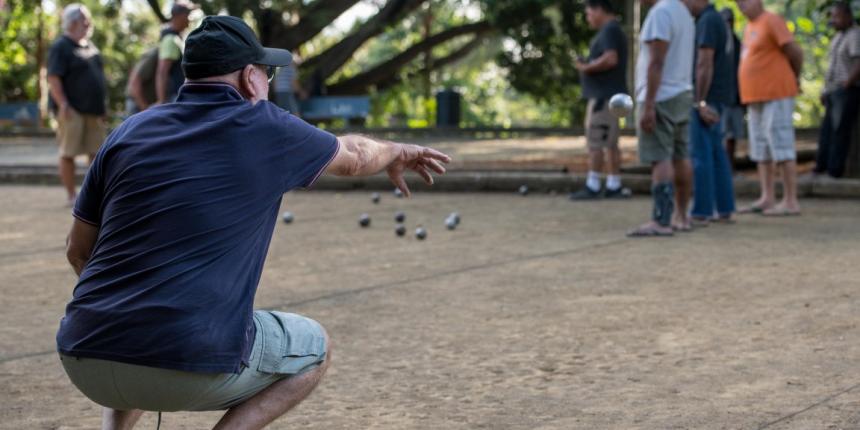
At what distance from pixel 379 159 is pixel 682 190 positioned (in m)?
6.13

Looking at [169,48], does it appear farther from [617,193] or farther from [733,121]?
[733,121]

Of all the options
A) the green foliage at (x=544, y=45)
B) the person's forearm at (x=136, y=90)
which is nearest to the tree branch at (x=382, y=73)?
the green foliage at (x=544, y=45)

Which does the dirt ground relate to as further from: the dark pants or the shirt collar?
the dark pants

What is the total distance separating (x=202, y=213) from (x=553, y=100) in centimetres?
2740

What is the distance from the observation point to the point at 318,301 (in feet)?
23.8

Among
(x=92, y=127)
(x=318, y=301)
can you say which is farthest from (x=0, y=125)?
(x=318, y=301)

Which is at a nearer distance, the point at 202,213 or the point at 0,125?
the point at 202,213

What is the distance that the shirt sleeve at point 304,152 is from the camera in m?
3.54

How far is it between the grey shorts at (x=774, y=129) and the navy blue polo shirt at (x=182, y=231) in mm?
7730

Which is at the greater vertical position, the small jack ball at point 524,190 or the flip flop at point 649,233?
the flip flop at point 649,233

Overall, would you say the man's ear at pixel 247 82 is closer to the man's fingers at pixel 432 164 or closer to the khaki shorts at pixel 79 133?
the man's fingers at pixel 432 164

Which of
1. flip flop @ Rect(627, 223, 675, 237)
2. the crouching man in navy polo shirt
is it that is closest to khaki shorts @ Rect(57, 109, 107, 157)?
flip flop @ Rect(627, 223, 675, 237)

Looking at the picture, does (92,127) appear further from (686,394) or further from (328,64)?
(328,64)

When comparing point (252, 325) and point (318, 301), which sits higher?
point (252, 325)
